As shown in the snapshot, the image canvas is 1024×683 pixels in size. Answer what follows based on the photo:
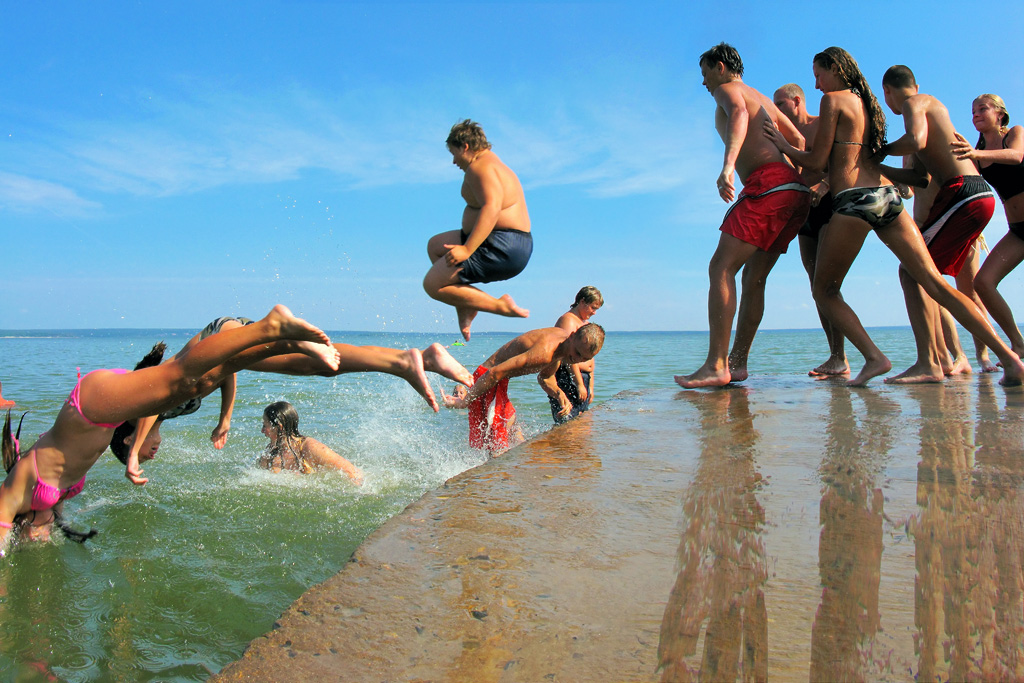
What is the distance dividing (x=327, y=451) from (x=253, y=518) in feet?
4.24

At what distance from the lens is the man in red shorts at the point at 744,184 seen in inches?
210

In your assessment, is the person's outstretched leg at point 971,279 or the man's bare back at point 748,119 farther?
the person's outstretched leg at point 971,279

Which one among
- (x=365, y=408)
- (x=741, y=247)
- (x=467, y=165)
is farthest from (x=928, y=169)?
(x=365, y=408)

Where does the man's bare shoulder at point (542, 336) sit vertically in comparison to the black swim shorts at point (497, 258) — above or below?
below

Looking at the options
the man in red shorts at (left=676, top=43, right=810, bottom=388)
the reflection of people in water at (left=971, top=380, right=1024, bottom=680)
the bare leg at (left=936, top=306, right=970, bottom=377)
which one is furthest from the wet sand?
the bare leg at (left=936, top=306, right=970, bottom=377)

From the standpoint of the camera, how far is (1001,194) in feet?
20.3

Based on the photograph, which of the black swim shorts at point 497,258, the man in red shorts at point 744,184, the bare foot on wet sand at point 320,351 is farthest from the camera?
the man in red shorts at point 744,184

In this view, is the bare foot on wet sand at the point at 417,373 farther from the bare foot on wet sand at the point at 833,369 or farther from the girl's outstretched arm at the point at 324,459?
the bare foot on wet sand at the point at 833,369

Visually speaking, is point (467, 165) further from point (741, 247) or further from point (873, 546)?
point (873, 546)

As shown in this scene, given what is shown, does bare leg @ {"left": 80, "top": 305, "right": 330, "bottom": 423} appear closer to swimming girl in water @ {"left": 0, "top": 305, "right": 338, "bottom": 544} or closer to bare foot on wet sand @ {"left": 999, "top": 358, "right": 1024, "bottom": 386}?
swimming girl in water @ {"left": 0, "top": 305, "right": 338, "bottom": 544}

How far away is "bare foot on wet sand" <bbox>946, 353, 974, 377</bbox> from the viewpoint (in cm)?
683

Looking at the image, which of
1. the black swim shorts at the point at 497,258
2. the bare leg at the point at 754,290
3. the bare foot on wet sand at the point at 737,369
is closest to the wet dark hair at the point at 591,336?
the black swim shorts at the point at 497,258

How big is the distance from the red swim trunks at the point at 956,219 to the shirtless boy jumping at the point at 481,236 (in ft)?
11.7

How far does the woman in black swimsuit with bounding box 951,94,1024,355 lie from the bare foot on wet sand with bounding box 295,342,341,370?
5.63 meters
